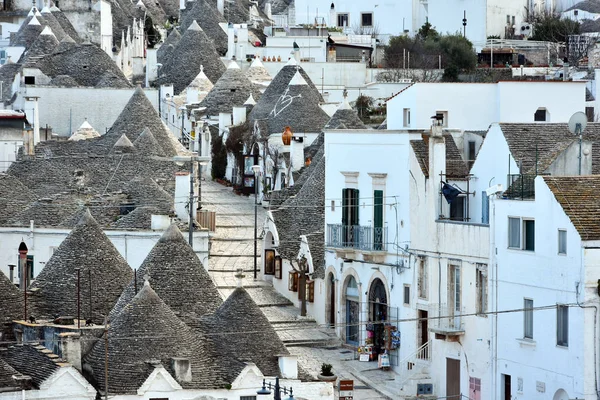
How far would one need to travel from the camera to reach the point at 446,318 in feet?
197

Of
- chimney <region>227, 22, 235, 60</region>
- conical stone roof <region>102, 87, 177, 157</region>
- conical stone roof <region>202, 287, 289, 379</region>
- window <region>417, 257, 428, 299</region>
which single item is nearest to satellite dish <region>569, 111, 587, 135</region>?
window <region>417, 257, 428, 299</region>

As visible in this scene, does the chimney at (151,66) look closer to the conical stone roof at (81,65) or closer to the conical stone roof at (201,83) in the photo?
the conical stone roof at (81,65)

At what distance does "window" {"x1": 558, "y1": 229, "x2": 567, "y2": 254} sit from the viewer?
53875 millimetres

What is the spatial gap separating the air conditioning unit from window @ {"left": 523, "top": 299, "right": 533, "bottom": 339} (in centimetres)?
488

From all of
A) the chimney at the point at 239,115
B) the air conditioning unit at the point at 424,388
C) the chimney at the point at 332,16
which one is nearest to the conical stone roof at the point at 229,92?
the chimney at the point at 239,115

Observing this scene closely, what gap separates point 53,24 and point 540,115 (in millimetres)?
59196

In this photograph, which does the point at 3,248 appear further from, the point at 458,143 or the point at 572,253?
the point at 572,253

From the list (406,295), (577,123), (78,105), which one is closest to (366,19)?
(78,105)

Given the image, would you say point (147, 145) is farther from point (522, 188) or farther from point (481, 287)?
point (522, 188)

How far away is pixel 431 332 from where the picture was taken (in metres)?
60.3

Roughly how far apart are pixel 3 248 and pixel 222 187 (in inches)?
787

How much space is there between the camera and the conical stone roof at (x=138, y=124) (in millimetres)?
94438

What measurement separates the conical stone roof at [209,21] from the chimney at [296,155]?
40.7m

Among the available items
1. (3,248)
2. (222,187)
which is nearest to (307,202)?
(3,248)
